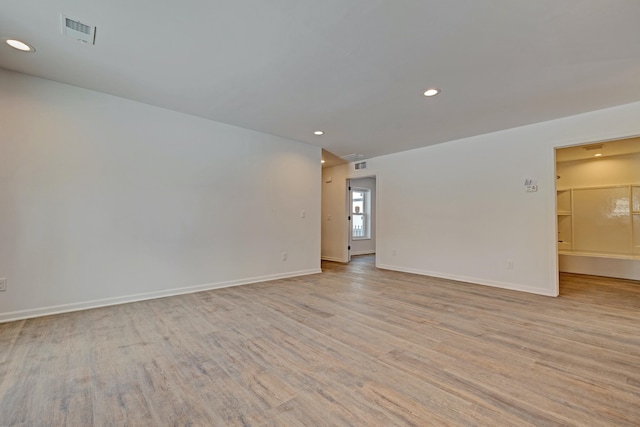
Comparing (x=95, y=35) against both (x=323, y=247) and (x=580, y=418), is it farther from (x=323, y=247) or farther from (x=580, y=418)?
(x=323, y=247)

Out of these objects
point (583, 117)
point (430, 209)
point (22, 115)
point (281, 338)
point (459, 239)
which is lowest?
point (281, 338)

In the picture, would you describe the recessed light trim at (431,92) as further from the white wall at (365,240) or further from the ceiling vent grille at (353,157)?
the white wall at (365,240)

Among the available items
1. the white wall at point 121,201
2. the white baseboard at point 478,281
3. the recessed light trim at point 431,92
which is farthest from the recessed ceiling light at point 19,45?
the white baseboard at point 478,281

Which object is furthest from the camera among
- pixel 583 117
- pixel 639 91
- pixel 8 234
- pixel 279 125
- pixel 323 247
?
pixel 323 247

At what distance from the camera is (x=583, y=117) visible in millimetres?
3619

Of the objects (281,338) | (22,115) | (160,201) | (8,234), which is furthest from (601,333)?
(22,115)

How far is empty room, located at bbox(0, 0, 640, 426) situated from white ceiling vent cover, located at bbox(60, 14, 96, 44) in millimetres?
24

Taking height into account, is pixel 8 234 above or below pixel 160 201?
below

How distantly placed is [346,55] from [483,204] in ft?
11.3

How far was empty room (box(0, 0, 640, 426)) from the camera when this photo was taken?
5.74ft

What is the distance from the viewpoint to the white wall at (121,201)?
2.87 metres

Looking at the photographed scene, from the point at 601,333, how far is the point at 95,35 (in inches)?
199

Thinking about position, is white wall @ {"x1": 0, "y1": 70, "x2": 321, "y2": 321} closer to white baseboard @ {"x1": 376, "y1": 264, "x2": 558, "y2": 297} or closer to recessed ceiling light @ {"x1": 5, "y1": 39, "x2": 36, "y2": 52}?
recessed ceiling light @ {"x1": 5, "y1": 39, "x2": 36, "y2": 52}

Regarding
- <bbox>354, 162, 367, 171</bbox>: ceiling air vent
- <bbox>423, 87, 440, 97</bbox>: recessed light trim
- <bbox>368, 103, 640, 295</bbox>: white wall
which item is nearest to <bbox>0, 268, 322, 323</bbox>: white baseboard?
<bbox>368, 103, 640, 295</bbox>: white wall
